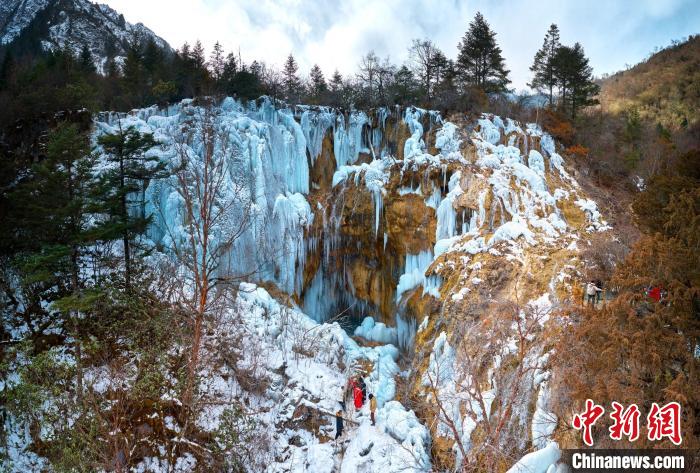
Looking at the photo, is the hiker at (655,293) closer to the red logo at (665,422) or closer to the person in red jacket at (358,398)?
the red logo at (665,422)

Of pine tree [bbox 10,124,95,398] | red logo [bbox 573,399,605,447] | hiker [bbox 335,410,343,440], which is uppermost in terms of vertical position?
pine tree [bbox 10,124,95,398]

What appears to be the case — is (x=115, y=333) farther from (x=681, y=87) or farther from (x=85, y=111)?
(x=681, y=87)

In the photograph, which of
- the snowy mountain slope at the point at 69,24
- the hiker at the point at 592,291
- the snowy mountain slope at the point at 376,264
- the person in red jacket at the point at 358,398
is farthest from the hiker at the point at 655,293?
the snowy mountain slope at the point at 69,24

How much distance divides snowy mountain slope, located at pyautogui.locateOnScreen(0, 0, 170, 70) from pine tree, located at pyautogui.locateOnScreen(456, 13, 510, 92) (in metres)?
46.0

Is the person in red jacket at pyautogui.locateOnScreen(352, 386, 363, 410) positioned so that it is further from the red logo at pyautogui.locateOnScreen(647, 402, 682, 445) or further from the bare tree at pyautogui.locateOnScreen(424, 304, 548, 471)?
the red logo at pyautogui.locateOnScreen(647, 402, 682, 445)

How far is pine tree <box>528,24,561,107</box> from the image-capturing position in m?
21.3

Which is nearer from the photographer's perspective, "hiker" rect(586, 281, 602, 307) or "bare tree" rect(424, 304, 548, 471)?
"bare tree" rect(424, 304, 548, 471)

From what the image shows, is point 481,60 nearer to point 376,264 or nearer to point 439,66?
point 439,66

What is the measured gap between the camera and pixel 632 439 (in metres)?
3.64

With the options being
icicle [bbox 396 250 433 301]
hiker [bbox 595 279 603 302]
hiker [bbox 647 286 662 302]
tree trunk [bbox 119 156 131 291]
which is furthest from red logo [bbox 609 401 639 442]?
icicle [bbox 396 250 433 301]

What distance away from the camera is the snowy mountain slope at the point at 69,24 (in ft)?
177

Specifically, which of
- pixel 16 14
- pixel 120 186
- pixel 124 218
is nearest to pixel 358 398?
pixel 124 218

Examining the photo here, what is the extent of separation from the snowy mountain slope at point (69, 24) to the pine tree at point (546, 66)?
49.5 meters

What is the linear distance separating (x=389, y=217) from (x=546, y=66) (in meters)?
14.5
